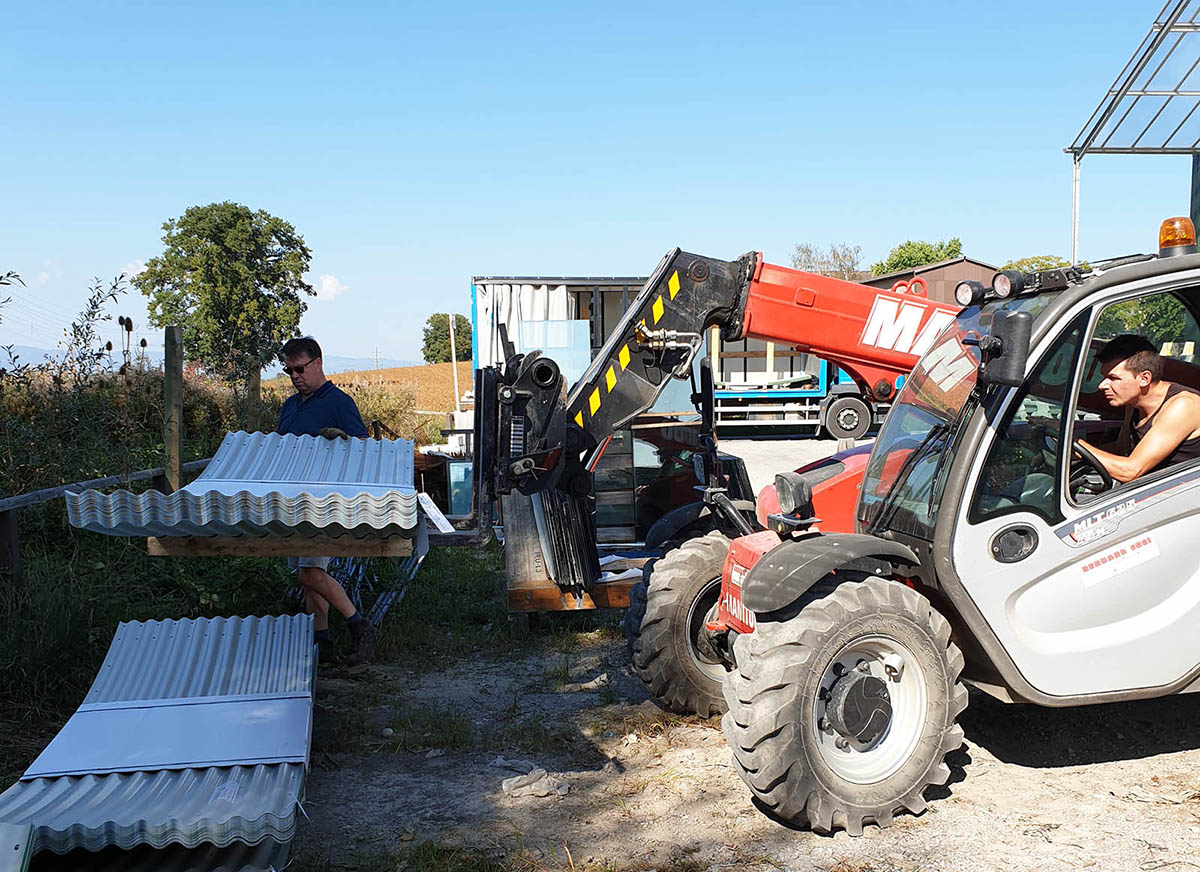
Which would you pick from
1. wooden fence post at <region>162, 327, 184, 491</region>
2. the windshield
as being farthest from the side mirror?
wooden fence post at <region>162, 327, 184, 491</region>

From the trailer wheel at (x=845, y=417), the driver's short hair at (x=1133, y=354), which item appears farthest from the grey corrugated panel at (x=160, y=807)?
the trailer wheel at (x=845, y=417)

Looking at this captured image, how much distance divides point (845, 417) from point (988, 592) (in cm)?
1527

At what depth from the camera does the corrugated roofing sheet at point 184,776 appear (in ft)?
10.3

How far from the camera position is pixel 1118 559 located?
12.7ft

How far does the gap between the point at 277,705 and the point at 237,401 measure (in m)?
6.86

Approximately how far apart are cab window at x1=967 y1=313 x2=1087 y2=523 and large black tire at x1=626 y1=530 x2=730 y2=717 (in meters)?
1.58

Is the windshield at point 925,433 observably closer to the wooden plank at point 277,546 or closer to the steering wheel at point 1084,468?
the steering wheel at point 1084,468

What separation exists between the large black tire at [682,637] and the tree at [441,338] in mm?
62347

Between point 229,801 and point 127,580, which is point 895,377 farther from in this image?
point 127,580

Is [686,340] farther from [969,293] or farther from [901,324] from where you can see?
[969,293]

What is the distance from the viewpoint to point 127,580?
252 inches

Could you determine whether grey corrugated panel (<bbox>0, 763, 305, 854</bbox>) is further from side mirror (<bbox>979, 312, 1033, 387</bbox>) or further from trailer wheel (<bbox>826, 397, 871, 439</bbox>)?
trailer wheel (<bbox>826, 397, 871, 439</bbox>)

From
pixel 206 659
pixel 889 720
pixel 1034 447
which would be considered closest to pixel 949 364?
pixel 1034 447

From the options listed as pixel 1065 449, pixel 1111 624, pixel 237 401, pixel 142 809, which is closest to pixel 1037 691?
pixel 1111 624
